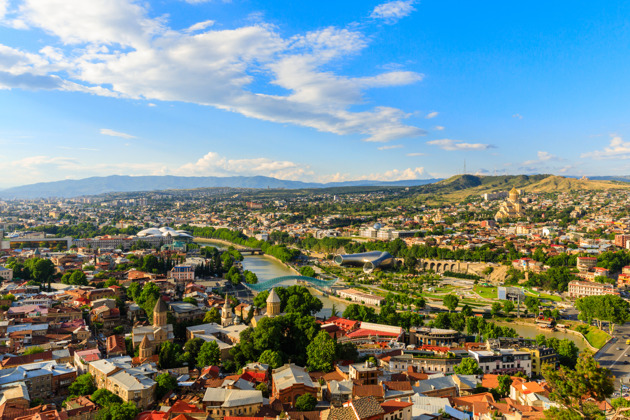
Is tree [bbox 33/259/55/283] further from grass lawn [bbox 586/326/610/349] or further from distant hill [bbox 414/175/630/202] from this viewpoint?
distant hill [bbox 414/175/630/202]

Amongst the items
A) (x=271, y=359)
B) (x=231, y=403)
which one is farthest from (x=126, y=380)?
(x=271, y=359)

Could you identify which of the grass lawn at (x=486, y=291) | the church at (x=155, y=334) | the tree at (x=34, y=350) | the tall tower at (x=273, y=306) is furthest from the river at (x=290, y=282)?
the tree at (x=34, y=350)

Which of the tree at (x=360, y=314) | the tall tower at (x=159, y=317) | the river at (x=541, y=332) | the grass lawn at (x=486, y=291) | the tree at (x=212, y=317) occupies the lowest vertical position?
the grass lawn at (x=486, y=291)

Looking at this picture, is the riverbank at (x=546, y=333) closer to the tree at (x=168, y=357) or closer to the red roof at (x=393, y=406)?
the red roof at (x=393, y=406)

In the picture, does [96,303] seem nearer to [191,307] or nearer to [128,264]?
[191,307]

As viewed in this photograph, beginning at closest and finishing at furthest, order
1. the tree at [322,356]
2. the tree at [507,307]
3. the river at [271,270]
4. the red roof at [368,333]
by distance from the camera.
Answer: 1. the tree at [322,356]
2. the red roof at [368,333]
3. the tree at [507,307]
4. the river at [271,270]
